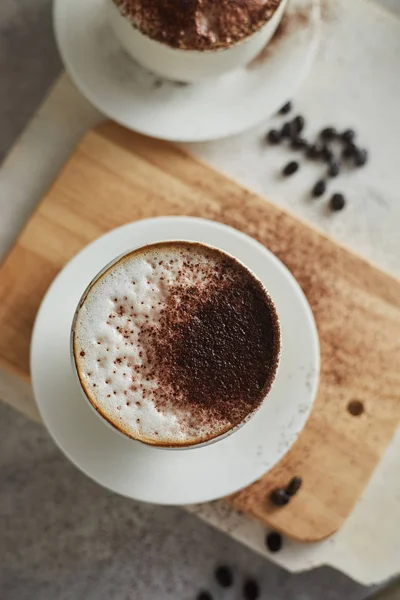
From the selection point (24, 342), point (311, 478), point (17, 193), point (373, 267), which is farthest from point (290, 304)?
point (17, 193)

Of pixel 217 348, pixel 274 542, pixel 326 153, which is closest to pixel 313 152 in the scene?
pixel 326 153

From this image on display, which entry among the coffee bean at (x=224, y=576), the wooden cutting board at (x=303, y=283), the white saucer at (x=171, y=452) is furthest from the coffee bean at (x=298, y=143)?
the coffee bean at (x=224, y=576)

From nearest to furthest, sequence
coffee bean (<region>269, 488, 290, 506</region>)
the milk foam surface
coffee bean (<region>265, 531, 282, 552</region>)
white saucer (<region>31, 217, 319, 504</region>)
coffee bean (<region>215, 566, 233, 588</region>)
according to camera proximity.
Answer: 1. the milk foam surface
2. white saucer (<region>31, 217, 319, 504</region>)
3. coffee bean (<region>269, 488, 290, 506</region>)
4. coffee bean (<region>265, 531, 282, 552</region>)
5. coffee bean (<region>215, 566, 233, 588</region>)

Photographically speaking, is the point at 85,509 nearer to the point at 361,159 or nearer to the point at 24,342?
the point at 24,342

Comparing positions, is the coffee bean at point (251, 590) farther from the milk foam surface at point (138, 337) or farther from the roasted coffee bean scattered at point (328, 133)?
the roasted coffee bean scattered at point (328, 133)

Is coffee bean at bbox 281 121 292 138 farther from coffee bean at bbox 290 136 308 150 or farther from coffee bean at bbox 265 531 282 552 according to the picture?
coffee bean at bbox 265 531 282 552

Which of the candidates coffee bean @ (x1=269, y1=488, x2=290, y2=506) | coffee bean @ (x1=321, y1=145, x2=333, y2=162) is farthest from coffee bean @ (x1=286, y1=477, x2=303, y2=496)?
coffee bean @ (x1=321, y1=145, x2=333, y2=162)
